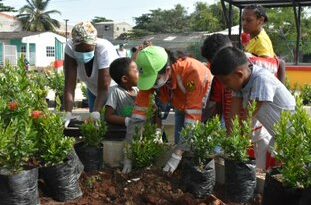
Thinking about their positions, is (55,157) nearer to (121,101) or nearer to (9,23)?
(121,101)

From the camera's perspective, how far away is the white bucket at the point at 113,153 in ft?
11.9

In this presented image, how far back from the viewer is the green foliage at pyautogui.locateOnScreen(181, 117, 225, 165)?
9.21 ft

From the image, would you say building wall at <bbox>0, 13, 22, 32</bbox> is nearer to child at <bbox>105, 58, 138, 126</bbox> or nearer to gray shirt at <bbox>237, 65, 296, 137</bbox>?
child at <bbox>105, 58, 138, 126</bbox>

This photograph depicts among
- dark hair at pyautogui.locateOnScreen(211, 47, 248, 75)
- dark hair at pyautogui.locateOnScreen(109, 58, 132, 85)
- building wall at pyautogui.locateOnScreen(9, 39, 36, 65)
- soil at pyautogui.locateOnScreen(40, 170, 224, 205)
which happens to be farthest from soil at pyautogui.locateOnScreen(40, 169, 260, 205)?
building wall at pyautogui.locateOnScreen(9, 39, 36, 65)

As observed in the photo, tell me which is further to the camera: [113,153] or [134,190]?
[113,153]

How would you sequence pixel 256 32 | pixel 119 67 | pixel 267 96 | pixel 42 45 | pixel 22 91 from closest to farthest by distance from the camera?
pixel 267 96 → pixel 22 91 → pixel 119 67 → pixel 256 32 → pixel 42 45

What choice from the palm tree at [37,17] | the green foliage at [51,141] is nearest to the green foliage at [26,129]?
the green foliage at [51,141]

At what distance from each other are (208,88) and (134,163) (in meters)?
0.76

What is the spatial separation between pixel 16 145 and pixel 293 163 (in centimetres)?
144

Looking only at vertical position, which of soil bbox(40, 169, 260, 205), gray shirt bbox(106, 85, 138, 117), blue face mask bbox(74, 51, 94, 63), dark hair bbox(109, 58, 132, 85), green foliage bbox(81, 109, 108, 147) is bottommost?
soil bbox(40, 169, 260, 205)

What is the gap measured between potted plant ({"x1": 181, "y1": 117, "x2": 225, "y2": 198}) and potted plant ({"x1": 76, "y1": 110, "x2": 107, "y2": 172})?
79cm

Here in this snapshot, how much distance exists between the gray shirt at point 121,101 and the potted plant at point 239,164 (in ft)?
4.86

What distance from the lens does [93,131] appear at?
11.2ft

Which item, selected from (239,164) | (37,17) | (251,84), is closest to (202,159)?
(239,164)
